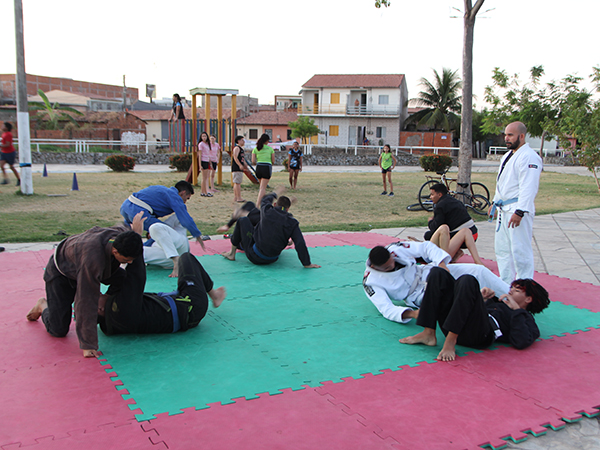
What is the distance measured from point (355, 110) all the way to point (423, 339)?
47444 millimetres

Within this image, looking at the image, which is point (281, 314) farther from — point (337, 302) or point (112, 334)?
point (112, 334)

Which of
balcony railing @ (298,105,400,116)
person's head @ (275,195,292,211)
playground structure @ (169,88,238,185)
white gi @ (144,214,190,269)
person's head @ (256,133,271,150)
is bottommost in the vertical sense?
white gi @ (144,214,190,269)

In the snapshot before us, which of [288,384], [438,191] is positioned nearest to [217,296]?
[288,384]

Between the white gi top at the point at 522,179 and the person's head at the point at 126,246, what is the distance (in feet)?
13.2

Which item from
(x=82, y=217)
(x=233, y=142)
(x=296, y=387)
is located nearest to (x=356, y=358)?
(x=296, y=387)

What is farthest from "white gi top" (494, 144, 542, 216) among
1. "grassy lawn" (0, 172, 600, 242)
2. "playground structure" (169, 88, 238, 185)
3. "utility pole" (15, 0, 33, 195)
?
"utility pole" (15, 0, 33, 195)

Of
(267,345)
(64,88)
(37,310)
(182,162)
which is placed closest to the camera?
(267,345)

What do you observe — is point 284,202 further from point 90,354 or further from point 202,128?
point 202,128

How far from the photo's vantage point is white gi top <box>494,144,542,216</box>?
5262mm

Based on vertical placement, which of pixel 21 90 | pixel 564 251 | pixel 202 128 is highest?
pixel 21 90

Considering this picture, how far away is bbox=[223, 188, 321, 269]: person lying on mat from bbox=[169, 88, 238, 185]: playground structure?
376 inches

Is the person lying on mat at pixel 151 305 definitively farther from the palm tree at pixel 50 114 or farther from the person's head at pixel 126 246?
the palm tree at pixel 50 114

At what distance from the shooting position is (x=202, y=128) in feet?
53.3

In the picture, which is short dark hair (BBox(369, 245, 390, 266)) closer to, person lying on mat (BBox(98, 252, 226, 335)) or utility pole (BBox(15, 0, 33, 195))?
person lying on mat (BBox(98, 252, 226, 335))
